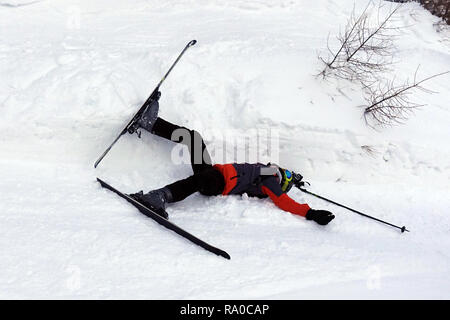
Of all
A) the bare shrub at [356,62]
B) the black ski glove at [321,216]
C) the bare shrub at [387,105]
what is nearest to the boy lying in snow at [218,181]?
the black ski glove at [321,216]

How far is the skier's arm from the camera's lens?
3.79 meters

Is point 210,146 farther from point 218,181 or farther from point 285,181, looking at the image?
point 285,181

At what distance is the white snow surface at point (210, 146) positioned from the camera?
8.59ft

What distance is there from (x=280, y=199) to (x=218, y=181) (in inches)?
28.2

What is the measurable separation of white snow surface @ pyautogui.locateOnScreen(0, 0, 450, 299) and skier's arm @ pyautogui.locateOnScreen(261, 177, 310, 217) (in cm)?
10

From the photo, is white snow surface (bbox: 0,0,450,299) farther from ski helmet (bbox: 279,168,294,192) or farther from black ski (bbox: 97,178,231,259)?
ski helmet (bbox: 279,168,294,192)

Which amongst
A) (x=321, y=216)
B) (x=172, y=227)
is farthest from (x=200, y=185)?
(x=321, y=216)

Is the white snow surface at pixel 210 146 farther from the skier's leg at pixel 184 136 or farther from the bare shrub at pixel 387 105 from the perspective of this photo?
the skier's leg at pixel 184 136

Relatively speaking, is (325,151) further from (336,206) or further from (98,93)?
(98,93)

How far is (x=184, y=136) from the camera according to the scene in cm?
432

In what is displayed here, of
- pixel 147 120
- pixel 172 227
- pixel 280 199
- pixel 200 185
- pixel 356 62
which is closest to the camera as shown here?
pixel 172 227

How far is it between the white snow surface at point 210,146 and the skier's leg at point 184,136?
11.9 inches
